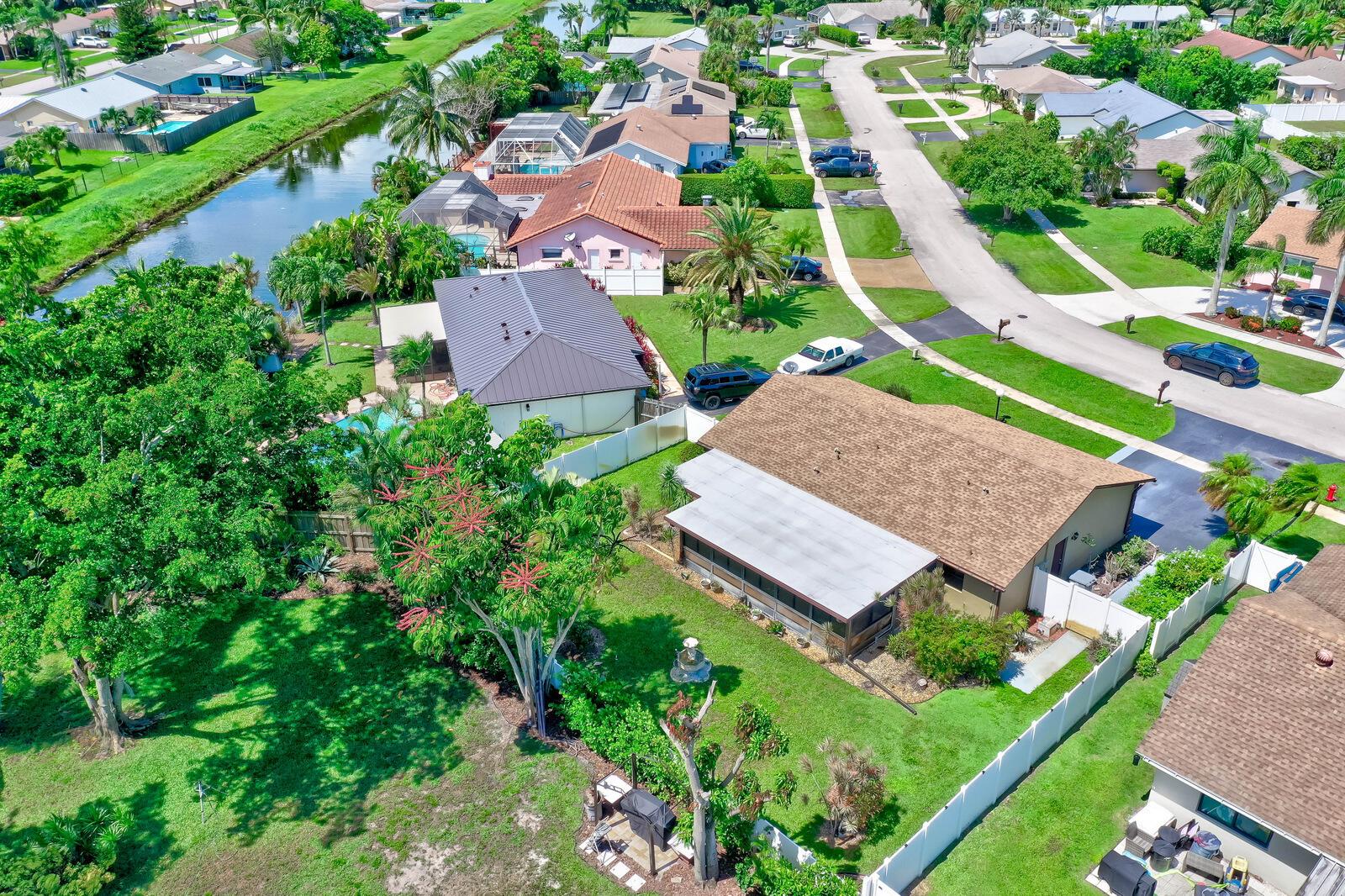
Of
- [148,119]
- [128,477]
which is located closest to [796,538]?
[128,477]

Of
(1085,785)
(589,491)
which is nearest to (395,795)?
(589,491)

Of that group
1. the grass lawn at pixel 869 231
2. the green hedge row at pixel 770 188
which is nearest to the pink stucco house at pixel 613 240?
the green hedge row at pixel 770 188

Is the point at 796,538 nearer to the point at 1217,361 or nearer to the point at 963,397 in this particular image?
the point at 963,397

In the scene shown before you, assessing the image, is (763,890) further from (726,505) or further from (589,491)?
(726,505)

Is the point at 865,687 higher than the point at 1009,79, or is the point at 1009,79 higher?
the point at 1009,79

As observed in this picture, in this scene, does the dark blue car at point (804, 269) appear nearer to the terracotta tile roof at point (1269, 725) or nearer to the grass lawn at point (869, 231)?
the grass lawn at point (869, 231)

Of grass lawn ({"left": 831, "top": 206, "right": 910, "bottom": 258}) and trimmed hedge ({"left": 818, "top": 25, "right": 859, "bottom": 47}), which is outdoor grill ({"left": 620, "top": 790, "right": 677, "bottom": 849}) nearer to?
grass lawn ({"left": 831, "top": 206, "right": 910, "bottom": 258})
